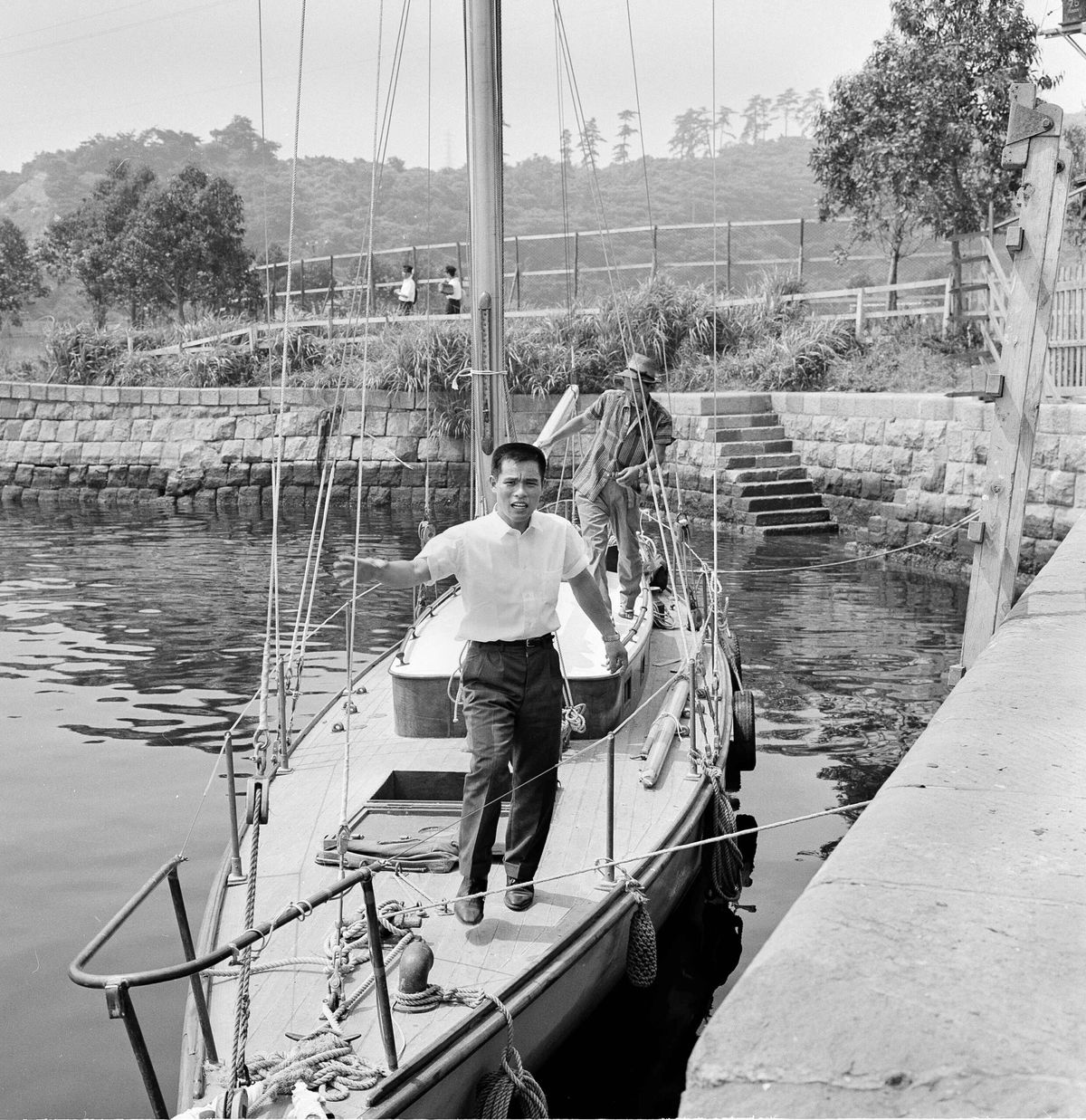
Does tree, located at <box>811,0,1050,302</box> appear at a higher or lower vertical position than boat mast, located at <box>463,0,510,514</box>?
higher

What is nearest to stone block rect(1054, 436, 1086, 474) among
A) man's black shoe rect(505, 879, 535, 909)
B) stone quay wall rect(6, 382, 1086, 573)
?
stone quay wall rect(6, 382, 1086, 573)

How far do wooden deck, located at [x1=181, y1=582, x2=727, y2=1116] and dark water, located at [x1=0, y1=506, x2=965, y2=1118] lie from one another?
0.65m

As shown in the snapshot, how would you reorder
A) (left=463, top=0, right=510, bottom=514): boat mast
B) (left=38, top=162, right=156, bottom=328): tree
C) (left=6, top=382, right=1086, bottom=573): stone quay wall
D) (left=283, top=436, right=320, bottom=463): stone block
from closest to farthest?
(left=463, top=0, right=510, bottom=514): boat mast → (left=6, top=382, right=1086, bottom=573): stone quay wall → (left=283, top=436, right=320, bottom=463): stone block → (left=38, top=162, right=156, bottom=328): tree

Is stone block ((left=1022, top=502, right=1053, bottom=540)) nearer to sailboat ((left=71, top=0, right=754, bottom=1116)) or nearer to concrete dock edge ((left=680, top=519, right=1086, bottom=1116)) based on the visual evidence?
sailboat ((left=71, top=0, right=754, bottom=1116))

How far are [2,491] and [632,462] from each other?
18.9 meters

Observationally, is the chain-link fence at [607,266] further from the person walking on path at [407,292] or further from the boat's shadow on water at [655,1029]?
the boat's shadow on water at [655,1029]

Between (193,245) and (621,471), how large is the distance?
26790 mm

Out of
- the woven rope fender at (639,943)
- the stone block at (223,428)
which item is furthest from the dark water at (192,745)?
the stone block at (223,428)

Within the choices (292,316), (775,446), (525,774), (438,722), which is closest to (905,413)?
(775,446)

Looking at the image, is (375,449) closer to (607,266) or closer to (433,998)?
(607,266)

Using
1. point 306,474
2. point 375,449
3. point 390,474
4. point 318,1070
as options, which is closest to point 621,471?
point 318,1070

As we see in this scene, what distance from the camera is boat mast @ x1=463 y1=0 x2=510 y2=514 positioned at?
6.52 m

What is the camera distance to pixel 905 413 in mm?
16531

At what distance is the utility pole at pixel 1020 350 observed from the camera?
696 cm
